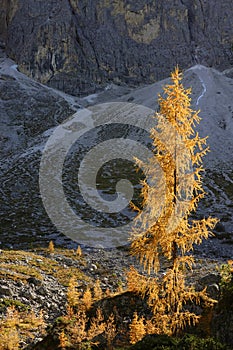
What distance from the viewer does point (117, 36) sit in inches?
5576

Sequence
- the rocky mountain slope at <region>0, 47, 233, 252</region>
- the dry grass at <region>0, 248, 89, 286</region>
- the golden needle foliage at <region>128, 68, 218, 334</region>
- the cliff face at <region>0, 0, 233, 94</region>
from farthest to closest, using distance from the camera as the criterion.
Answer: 1. the cliff face at <region>0, 0, 233, 94</region>
2. the rocky mountain slope at <region>0, 47, 233, 252</region>
3. the dry grass at <region>0, 248, 89, 286</region>
4. the golden needle foliage at <region>128, 68, 218, 334</region>

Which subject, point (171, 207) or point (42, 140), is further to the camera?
point (42, 140)

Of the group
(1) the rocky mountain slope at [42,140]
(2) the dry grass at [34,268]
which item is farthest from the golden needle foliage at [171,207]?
(1) the rocky mountain slope at [42,140]

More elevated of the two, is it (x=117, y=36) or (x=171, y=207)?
(x=171, y=207)

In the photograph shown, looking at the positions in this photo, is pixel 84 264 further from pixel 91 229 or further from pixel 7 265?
pixel 91 229

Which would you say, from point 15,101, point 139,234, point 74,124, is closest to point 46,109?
point 15,101

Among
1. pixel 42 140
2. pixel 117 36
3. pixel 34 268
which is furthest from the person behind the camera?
pixel 117 36

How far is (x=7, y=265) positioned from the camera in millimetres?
19156

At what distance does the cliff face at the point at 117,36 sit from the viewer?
13300 centimetres

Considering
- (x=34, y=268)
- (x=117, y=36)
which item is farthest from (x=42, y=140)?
(x=117, y=36)

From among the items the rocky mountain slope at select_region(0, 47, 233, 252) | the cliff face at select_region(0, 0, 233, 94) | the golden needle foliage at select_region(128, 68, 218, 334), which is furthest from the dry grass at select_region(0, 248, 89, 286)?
the cliff face at select_region(0, 0, 233, 94)

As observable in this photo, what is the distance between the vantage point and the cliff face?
13300 cm

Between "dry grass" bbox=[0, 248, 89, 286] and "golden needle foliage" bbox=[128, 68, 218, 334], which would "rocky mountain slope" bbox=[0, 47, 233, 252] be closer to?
"dry grass" bbox=[0, 248, 89, 286]

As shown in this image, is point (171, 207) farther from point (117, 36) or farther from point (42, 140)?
point (117, 36)
